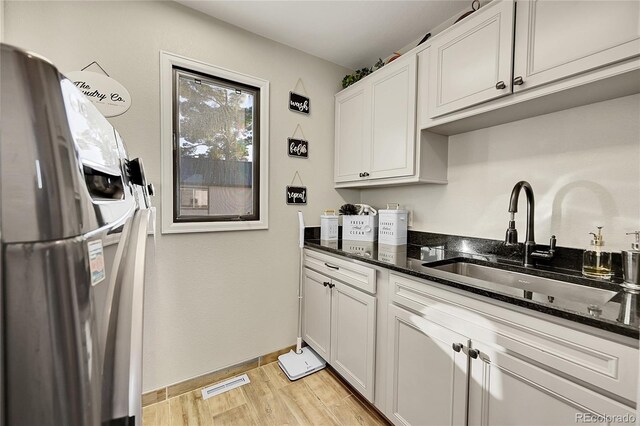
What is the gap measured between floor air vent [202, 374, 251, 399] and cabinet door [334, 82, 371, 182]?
1.69 meters

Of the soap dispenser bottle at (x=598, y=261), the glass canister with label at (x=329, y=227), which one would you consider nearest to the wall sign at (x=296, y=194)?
the glass canister with label at (x=329, y=227)

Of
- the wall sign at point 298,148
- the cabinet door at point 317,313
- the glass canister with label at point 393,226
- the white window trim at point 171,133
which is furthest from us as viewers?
the wall sign at point 298,148

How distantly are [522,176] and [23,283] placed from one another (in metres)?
1.90

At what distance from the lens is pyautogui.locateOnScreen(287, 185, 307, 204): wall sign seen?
6.95 feet

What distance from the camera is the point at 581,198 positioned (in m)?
1.28

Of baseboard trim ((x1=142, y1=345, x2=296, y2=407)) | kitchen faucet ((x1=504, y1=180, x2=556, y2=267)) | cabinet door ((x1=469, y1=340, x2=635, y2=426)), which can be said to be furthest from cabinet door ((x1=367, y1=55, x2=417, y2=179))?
baseboard trim ((x1=142, y1=345, x2=296, y2=407))

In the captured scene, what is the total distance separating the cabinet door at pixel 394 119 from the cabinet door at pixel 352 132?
0.25 ft

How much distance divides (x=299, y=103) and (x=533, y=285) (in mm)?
1946

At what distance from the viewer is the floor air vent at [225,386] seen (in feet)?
5.65

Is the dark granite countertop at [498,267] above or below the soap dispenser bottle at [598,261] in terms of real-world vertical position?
below

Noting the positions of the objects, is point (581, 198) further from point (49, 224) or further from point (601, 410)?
point (49, 224)

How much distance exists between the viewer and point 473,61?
1.37 meters

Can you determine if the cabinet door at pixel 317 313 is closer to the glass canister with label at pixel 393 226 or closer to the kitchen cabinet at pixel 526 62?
the glass canister with label at pixel 393 226

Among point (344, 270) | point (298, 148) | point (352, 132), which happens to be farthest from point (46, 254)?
point (352, 132)
